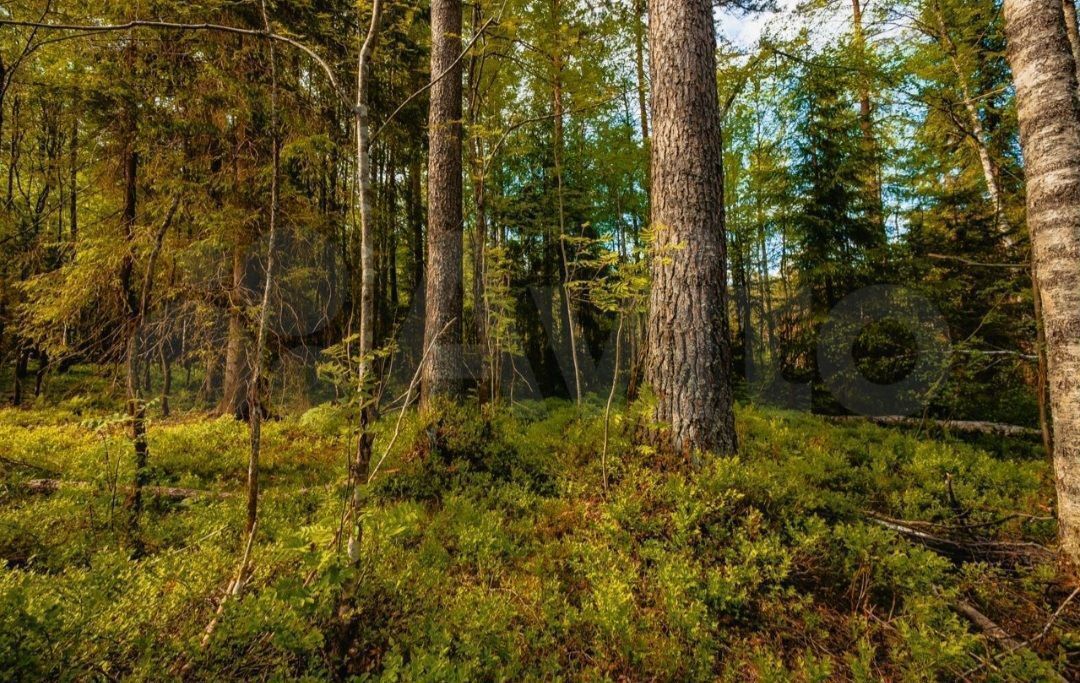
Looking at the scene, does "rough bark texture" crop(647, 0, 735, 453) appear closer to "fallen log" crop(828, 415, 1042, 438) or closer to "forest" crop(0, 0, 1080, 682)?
Result: "forest" crop(0, 0, 1080, 682)

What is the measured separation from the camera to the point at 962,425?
640 cm

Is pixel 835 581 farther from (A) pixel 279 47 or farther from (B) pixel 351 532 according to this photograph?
(A) pixel 279 47

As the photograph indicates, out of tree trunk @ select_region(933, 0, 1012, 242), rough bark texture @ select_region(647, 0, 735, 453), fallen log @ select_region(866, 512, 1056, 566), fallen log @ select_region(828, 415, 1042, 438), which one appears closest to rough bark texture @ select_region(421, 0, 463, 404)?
rough bark texture @ select_region(647, 0, 735, 453)

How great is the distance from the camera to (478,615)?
242 cm

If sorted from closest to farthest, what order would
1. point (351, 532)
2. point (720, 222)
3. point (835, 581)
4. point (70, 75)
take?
1. point (351, 532)
2. point (835, 581)
3. point (720, 222)
4. point (70, 75)

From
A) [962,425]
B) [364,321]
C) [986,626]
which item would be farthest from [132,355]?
[962,425]

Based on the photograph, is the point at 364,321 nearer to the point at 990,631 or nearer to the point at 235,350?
the point at 990,631

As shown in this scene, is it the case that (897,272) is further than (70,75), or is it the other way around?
(897,272)

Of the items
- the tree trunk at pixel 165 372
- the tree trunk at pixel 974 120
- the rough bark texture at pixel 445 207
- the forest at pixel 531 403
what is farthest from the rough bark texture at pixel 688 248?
the tree trunk at pixel 974 120

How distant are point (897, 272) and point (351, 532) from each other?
9072mm

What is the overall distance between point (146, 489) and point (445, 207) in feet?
14.5

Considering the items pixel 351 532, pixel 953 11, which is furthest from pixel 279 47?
pixel 953 11

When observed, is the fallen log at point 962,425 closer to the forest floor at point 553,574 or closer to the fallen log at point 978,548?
the forest floor at point 553,574

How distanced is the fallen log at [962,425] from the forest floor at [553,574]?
1906 millimetres
